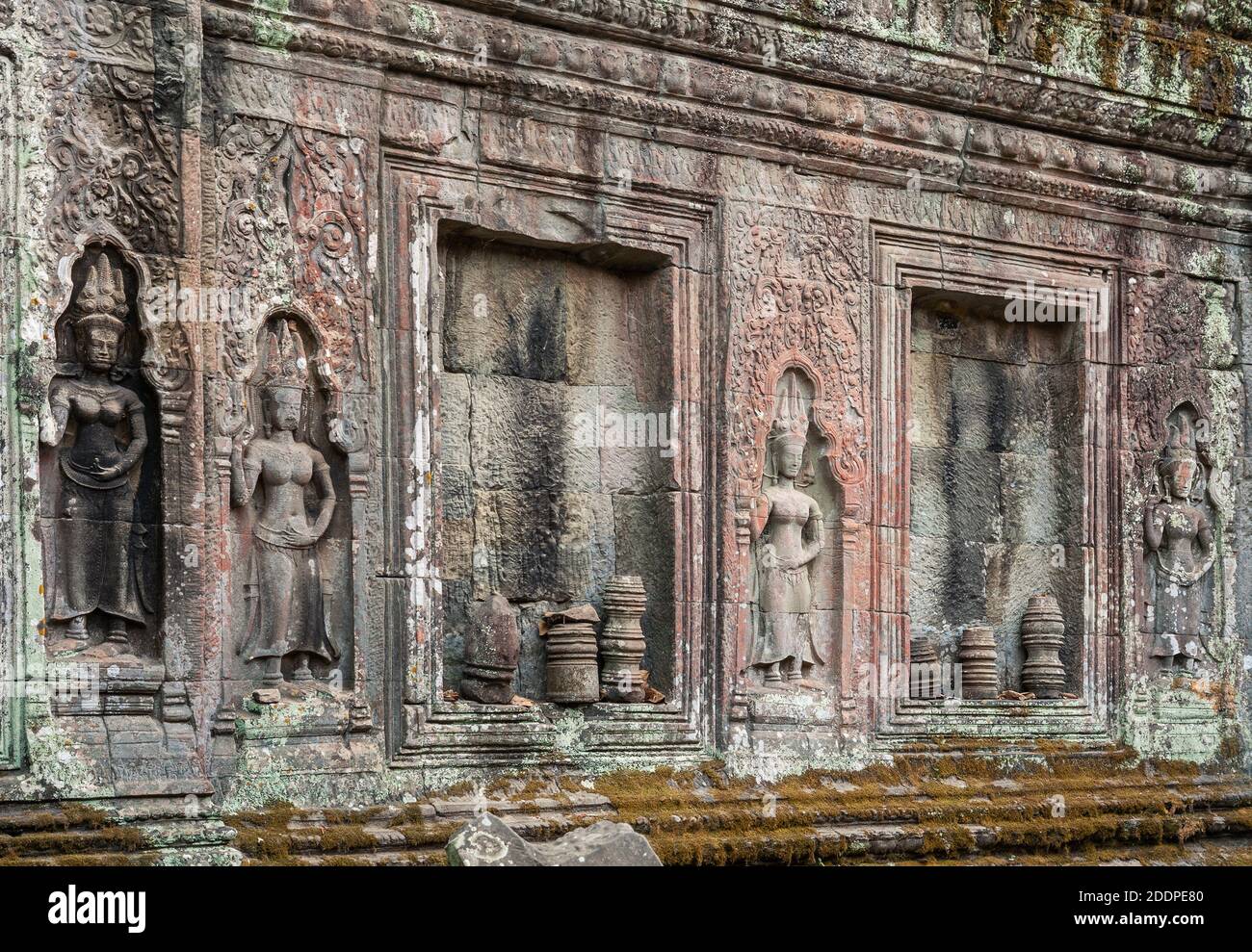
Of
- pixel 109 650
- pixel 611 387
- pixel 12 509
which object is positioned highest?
pixel 611 387

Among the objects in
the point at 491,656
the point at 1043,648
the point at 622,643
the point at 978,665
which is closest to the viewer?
the point at 491,656

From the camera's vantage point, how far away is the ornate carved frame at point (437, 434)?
371 inches

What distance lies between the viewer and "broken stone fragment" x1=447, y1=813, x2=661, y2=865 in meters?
6.98

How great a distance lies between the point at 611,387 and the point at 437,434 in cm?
136

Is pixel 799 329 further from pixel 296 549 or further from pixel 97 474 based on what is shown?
pixel 97 474

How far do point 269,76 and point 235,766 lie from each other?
126 inches

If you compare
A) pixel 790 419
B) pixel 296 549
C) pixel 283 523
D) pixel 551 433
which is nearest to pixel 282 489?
pixel 283 523

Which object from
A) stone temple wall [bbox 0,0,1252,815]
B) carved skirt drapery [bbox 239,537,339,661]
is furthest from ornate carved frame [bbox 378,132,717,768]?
carved skirt drapery [bbox 239,537,339,661]

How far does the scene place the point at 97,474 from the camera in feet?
27.1

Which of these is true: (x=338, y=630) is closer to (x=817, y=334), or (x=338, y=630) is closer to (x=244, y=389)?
(x=244, y=389)

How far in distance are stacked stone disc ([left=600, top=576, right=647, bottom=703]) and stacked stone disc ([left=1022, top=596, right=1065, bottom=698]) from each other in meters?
3.06

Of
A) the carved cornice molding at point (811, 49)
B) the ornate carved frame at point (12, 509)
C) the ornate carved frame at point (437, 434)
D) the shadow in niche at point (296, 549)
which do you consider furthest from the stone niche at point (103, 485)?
the carved cornice molding at point (811, 49)

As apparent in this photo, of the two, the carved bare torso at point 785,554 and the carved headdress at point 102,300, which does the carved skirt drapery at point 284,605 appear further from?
the carved bare torso at point 785,554

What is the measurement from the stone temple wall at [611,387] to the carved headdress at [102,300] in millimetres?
18
